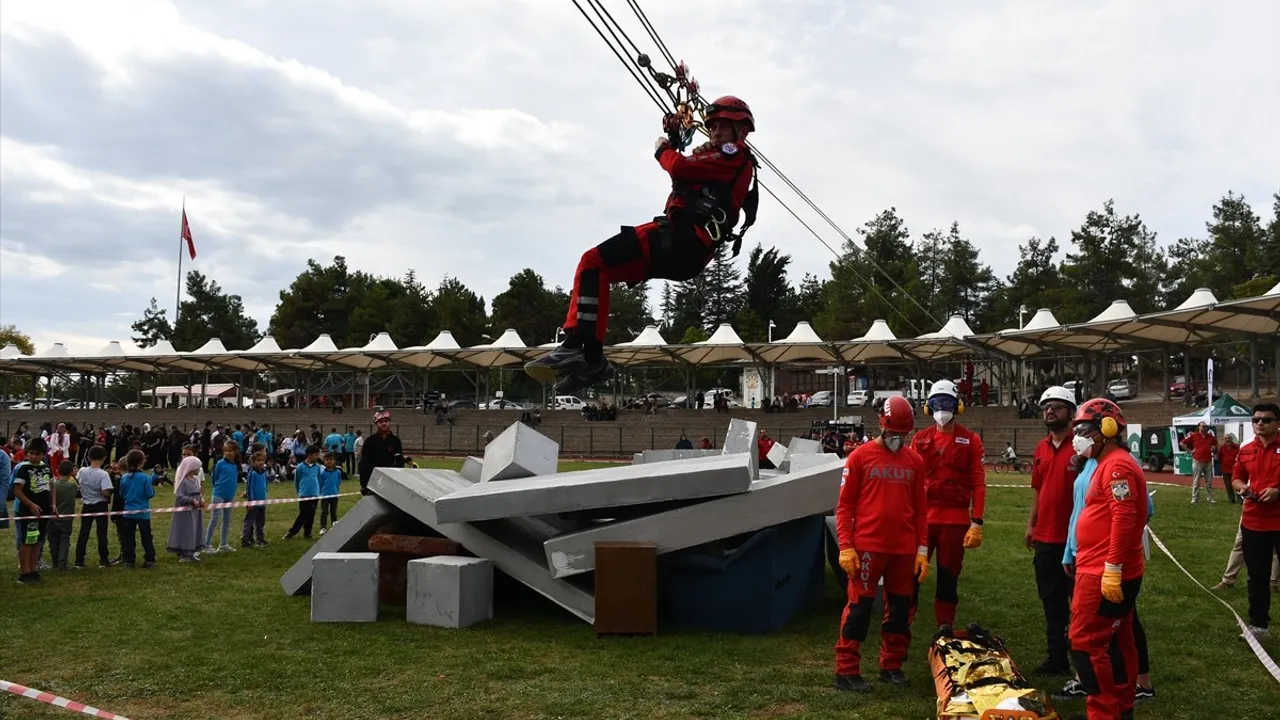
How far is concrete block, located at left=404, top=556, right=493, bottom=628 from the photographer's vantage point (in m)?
8.30

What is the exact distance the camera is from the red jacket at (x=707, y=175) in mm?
7129

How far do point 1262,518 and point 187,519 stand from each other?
12540 millimetres

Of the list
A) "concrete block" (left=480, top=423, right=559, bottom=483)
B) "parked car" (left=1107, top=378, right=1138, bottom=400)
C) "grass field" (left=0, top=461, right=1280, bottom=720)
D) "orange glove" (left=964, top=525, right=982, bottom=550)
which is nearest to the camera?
"grass field" (left=0, top=461, right=1280, bottom=720)

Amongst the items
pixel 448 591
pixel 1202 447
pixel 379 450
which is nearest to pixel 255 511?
pixel 379 450

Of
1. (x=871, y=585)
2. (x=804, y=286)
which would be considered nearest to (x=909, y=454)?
(x=871, y=585)

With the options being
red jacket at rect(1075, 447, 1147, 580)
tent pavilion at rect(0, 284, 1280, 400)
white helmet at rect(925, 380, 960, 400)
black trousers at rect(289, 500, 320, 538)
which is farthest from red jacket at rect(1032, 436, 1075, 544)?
tent pavilion at rect(0, 284, 1280, 400)

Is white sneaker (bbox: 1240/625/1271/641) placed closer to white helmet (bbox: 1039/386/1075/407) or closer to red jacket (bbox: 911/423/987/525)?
red jacket (bbox: 911/423/987/525)

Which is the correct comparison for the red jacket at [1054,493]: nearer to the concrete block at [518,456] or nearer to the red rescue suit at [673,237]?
the red rescue suit at [673,237]

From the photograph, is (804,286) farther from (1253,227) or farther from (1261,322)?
(1261,322)

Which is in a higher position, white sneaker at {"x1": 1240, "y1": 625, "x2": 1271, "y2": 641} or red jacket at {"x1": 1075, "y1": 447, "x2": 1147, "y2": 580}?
red jacket at {"x1": 1075, "y1": 447, "x2": 1147, "y2": 580}

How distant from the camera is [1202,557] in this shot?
40.5 feet

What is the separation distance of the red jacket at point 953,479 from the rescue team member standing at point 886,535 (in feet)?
2.20

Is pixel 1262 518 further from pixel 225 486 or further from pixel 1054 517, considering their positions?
pixel 225 486

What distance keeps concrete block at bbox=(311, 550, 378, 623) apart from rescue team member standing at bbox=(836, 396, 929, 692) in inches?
173
